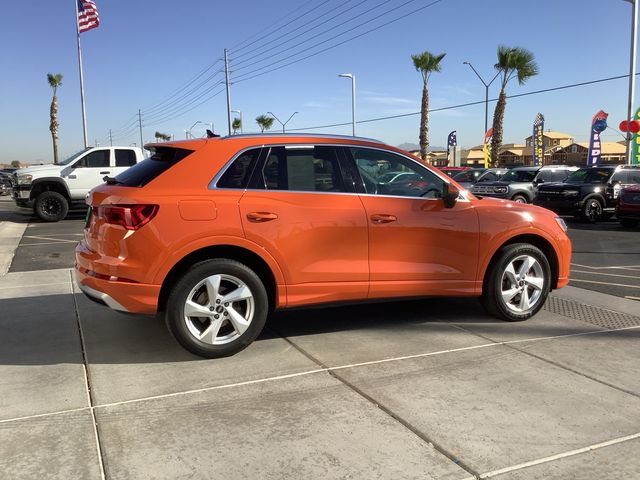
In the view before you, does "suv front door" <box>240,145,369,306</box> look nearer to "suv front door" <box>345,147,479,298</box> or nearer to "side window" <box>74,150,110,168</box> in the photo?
"suv front door" <box>345,147,479,298</box>

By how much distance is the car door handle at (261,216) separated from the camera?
4.22 m

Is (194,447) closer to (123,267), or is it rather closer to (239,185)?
(123,267)

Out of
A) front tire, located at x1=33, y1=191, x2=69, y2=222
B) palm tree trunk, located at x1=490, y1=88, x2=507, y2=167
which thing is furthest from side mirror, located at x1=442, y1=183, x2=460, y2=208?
palm tree trunk, located at x1=490, y1=88, x2=507, y2=167

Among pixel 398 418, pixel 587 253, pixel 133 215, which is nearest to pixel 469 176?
pixel 587 253

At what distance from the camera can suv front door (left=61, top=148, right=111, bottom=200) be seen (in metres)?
15.4

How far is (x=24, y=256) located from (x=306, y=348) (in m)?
7.10

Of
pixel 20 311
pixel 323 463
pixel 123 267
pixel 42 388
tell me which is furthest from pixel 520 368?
pixel 20 311

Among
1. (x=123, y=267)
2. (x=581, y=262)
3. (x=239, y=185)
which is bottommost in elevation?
(x=581, y=262)

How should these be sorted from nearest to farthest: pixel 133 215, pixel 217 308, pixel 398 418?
1. pixel 398 418
2. pixel 133 215
3. pixel 217 308

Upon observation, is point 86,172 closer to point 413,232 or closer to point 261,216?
point 261,216

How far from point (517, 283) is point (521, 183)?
14.2m

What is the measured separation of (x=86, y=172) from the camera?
609 inches

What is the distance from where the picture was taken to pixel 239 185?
4.31 m

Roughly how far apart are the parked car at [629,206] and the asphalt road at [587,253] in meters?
0.32
